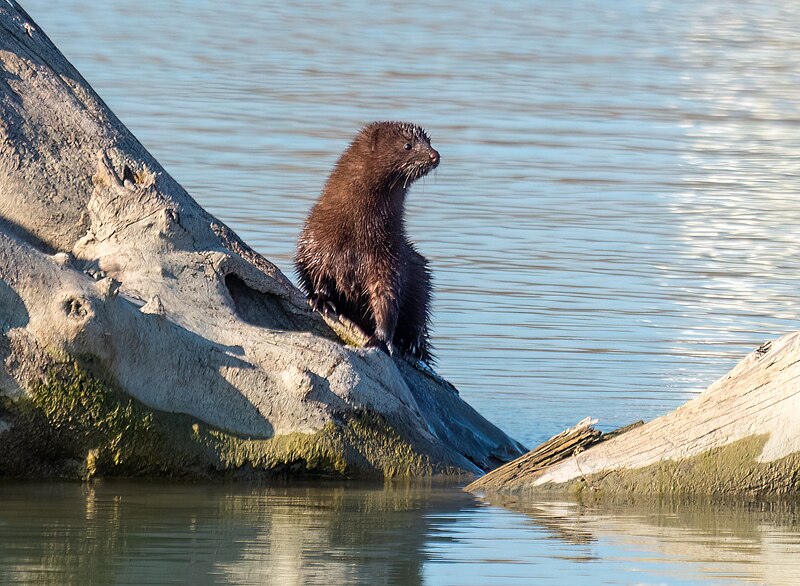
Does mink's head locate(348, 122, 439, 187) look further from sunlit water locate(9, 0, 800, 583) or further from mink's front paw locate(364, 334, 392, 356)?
sunlit water locate(9, 0, 800, 583)

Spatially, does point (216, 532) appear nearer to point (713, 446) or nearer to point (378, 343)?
point (713, 446)

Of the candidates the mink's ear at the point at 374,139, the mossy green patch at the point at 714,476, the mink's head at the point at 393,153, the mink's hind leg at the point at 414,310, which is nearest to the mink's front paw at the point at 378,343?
the mink's hind leg at the point at 414,310

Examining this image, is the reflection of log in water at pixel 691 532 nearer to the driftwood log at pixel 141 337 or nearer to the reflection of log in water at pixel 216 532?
the reflection of log in water at pixel 216 532

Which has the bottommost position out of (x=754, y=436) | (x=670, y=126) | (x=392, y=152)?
(x=754, y=436)

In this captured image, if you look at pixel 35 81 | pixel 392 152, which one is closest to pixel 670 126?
pixel 392 152

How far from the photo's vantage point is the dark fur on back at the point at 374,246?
32.5ft

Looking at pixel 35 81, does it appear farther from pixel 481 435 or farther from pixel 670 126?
pixel 670 126

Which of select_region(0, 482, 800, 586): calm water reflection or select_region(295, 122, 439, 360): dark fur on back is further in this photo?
select_region(295, 122, 439, 360): dark fur on back

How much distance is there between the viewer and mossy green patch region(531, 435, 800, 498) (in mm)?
8164

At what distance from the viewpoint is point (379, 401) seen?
8.85 meters

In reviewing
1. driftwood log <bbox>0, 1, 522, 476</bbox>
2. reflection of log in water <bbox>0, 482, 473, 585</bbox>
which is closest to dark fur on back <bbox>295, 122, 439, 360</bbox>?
driftwood log <bbox>0, 1, 522, 476</bbox>

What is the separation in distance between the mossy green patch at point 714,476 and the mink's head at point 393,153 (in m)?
2.61

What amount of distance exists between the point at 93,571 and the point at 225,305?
248 cm

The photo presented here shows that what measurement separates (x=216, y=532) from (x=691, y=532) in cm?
197
